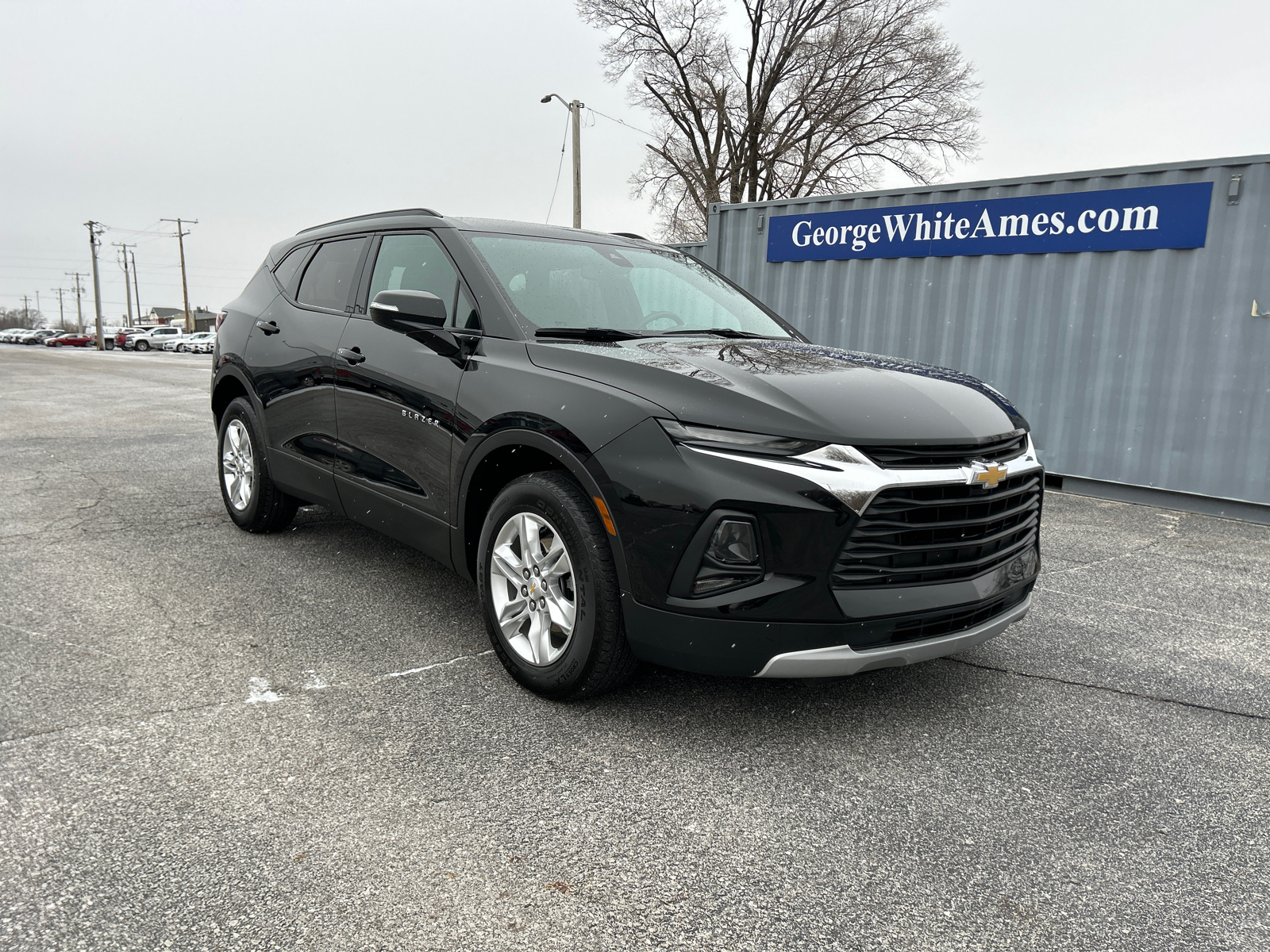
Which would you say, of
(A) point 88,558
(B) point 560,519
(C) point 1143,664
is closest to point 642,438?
(B) point 560,519

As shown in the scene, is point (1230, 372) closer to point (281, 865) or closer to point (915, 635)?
point (915, 635)

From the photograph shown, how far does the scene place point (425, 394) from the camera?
3.52 meters

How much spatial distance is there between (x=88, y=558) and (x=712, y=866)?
4.00 metres

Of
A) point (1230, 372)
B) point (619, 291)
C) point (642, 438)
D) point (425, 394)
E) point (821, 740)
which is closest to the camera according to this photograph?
point (642, 438)

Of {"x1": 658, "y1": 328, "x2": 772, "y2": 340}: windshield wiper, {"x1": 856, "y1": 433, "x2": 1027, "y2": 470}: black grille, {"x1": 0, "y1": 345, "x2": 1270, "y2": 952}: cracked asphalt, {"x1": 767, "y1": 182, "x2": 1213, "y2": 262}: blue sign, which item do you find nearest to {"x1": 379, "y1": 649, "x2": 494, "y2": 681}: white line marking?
{"x1": 0, "y1": 345, "x2": 1270, "y2": 952}: cracked asphalt

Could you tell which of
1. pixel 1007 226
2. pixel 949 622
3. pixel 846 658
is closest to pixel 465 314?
pixel 846 658

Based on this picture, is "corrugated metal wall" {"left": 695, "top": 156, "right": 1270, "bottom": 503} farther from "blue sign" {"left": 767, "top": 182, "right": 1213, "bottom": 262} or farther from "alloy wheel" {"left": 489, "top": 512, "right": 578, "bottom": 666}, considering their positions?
"alloy wheel" {"left": 489, "top": 512, "right": 578, "bottom": 666}

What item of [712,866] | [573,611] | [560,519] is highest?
[560,519]

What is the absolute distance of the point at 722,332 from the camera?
151 inches

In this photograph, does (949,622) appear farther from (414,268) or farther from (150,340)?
(150,340)

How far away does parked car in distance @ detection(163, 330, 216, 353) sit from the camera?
5491 cm

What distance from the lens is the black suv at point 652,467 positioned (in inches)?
100

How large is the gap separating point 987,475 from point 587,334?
1.53 m

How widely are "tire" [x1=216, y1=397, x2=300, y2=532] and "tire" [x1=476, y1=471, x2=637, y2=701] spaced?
7.15ft
